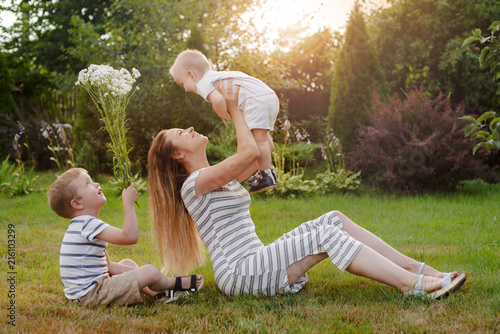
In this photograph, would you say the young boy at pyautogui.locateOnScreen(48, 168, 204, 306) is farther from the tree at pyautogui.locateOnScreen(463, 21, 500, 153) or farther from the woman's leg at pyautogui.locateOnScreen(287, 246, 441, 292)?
the tree at pyautogui.locateOnScreen(463, 21, 500, 153)

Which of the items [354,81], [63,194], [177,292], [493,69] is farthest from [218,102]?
[354,81]

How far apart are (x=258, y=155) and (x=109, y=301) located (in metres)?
1.20

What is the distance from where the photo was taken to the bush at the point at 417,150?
21.6 feet

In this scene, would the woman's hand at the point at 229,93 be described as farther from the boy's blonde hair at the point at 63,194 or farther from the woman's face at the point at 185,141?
the boy's blonde hair at the point at 63,194

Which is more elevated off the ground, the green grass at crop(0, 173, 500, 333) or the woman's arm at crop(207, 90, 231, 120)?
the woman's arm at crop(207, 90, 231, 120)

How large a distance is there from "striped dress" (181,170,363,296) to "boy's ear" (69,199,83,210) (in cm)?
59

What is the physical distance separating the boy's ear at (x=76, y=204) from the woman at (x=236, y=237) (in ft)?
1.59

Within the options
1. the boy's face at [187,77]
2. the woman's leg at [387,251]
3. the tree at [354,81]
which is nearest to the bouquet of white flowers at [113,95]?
the boy's face at [187,77]

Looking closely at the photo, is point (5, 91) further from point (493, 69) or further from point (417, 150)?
point (493, 69)

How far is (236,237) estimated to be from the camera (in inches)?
108

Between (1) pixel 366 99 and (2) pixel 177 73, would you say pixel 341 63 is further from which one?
(2) pixel 177 73

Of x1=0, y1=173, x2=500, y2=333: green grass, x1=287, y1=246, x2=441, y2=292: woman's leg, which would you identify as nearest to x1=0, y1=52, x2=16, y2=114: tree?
x1=0, y1=173, x2=500, y2=333: green grass

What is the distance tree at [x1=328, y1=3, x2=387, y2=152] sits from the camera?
8.18 meters

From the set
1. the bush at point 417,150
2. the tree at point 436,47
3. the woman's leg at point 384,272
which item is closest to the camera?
the woman's leg at point 384,272
